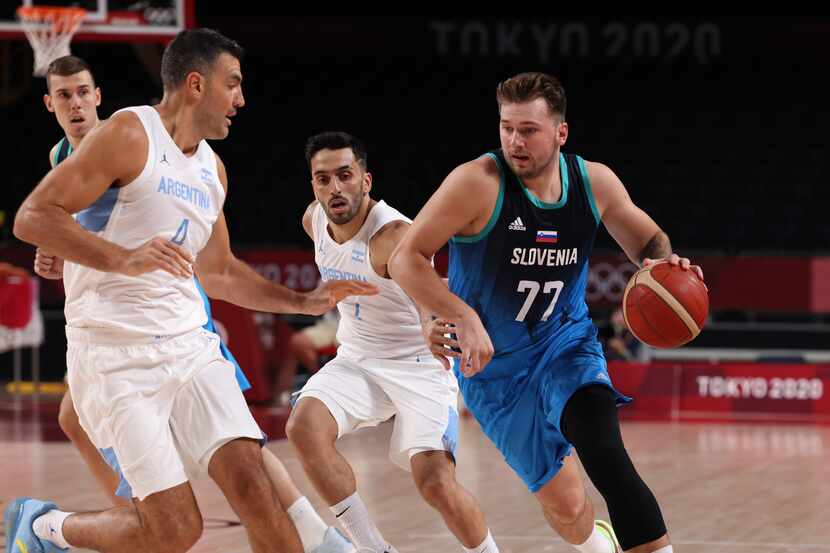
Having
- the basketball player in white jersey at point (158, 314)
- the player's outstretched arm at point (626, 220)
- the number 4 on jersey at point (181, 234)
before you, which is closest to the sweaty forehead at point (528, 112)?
the player's outstretched arm at point (626, 220)

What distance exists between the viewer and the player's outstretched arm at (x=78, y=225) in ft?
12.2

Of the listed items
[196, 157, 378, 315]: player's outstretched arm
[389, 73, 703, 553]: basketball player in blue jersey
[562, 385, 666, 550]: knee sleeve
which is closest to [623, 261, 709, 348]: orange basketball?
[389, 73, 703, 553]: basketball player in blue jersey

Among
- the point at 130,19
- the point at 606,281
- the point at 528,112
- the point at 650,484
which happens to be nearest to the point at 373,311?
the point at 528,112

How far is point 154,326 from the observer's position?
4055mm

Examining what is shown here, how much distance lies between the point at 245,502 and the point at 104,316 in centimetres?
71

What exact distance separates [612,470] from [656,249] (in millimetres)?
900

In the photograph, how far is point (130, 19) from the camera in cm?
1105

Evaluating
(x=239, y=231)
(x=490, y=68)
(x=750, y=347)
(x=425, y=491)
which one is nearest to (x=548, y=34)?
(x=490, y=68)

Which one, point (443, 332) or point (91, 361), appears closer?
point (91, 361)

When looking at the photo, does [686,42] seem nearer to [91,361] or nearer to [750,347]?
[750,347]

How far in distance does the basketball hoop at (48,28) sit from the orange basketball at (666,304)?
7.44m

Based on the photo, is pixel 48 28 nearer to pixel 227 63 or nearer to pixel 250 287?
pixel 250 287

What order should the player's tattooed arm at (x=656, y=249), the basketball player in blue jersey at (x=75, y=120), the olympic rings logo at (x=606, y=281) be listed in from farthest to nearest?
the olympic rings logo at (x=606, y=281)
the basketball player in blue jersey at (x=75, y=120)
the player's tattooed arm at (x=656, y=249)

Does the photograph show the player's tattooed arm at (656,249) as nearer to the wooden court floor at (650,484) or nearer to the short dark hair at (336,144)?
the short dark hair at (336,144)
